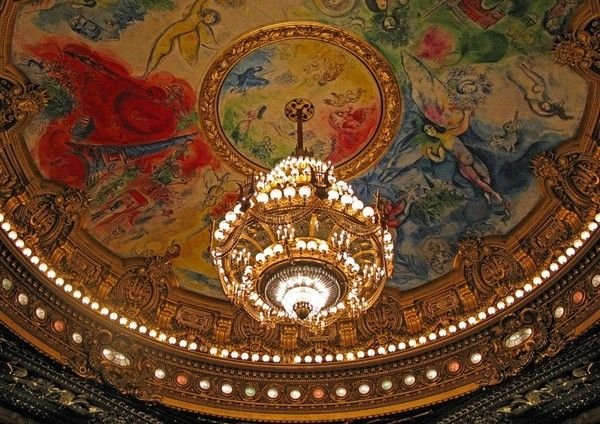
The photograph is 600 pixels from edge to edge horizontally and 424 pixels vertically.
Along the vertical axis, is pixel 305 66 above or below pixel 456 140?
above

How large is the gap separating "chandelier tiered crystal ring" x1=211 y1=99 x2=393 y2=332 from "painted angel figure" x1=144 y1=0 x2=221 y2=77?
2.96 m

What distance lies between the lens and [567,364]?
1303cm

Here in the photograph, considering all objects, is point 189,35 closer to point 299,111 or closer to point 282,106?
point 282,106

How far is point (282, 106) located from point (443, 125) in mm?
3160

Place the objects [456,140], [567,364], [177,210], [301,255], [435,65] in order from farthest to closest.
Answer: [177,210] → [456,140] → [435,65] → [567,364] → [301,255]

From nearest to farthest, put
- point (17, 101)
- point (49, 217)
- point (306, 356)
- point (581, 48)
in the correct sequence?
point (581, 48) < point (17, 101) < point (49, 217) < point (306, 356)

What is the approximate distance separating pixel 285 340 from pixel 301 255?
208 inches

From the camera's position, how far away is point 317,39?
571 inches

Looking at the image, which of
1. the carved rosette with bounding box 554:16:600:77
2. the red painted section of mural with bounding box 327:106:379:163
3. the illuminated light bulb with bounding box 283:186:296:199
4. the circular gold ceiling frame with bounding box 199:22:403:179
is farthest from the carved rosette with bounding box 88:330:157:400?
the carved rosette with bounding box 554:16:600:77

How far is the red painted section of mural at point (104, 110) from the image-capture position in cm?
1408

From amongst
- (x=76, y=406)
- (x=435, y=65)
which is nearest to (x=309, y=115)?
(x=435, y=65)

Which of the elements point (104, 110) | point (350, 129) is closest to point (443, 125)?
point (350, 129)

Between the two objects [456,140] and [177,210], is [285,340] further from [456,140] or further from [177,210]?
[456,140]

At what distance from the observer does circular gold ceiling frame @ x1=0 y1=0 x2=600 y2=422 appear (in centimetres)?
1419
